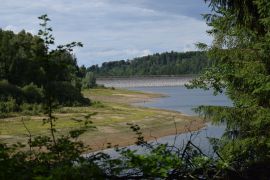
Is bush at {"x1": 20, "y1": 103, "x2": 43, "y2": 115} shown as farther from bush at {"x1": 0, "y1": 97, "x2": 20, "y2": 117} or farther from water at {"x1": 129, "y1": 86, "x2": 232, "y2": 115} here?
water at {"x1": 129, "y1": 86, "x2": 232, "y2": 115}

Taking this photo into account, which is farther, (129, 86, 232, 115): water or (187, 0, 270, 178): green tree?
(129, 86, 232, 115): water

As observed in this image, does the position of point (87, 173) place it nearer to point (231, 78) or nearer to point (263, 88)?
point (263, 88)

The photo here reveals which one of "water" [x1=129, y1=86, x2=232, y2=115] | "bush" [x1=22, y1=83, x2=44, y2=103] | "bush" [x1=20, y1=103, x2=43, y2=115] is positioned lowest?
"water" [x1=129, y1=86, x2=232, y2=115]

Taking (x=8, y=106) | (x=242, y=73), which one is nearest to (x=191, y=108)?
(x=242, y=73)

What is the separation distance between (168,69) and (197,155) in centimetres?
18446

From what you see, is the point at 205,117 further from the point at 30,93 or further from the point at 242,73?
the point at 30,93

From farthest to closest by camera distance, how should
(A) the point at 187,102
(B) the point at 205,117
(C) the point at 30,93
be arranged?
(A) the point at 187,102, (C) the point at 30,93, (B) the point at 205,117

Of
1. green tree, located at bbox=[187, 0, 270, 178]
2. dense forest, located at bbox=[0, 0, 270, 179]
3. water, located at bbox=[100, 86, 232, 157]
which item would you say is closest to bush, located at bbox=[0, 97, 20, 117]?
water, located at bbox=[100, 86, 232, 157]

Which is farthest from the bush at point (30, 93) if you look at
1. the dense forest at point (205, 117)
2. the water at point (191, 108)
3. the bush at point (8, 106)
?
the dense forest at point (205, 117)

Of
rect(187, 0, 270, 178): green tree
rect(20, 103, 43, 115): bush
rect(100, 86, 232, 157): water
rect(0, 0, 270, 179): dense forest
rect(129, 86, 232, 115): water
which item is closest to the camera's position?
rect(0, 0, 270, 179): dense forest

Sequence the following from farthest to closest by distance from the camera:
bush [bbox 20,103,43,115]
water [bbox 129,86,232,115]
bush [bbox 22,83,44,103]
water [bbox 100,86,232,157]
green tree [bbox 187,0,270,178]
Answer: water [bbox 129,86,232,115], bush [bbox 22,83,44,103], bush [bbox 20,103,43,115], green tree [bbox 187,0,270,178], water [bbox 100,86,232,157]

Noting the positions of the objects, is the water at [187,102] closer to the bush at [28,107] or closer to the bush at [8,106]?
the bush at [28,107]

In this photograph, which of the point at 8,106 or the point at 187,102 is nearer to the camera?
Result: the point at 8,106

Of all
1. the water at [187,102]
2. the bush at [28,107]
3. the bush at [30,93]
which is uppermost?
the bush at [30,93]
